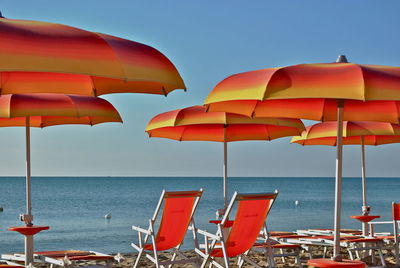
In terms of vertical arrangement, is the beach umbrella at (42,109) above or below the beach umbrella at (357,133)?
above

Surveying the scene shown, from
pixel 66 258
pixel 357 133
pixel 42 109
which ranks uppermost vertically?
pixel 42 109

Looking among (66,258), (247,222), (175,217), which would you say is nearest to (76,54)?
(66,258)

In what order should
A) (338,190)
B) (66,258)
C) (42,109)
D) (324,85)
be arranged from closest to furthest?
(324,85) < (338,190) < (66,258) < (42,109)

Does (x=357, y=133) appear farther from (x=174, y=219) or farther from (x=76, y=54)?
(x=76, y=54)

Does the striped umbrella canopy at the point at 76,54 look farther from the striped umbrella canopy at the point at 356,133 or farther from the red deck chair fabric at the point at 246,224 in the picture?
the striped umbrella canopy at the point at 356,133

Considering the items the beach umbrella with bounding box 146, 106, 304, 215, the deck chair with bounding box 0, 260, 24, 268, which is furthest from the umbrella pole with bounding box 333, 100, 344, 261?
the beach umbrella with bounding box 146, 106, 304, 215

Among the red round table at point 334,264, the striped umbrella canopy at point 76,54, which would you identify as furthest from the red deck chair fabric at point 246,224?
the striped umbrella canopy at point 76,54

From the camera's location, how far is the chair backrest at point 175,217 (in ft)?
21.1

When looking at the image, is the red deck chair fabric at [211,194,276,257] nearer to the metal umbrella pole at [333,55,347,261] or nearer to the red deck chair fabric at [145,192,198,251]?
the red deck chair fabric at [145,192,198,251]

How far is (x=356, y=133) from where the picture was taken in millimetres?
8141

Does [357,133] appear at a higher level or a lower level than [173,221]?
higher

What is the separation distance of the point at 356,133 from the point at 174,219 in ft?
9.17

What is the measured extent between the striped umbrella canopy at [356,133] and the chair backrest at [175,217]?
234 cm

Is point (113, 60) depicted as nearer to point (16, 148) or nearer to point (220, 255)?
point (220, 255)
